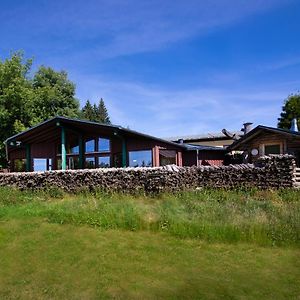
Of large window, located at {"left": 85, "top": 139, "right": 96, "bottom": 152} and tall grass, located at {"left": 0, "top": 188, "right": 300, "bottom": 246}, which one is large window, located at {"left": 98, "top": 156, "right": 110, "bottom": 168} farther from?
tall grass, located at {"left": 0, "top": 188, "right": 300, "bottom": 246}

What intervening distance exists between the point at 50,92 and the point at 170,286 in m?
31.2

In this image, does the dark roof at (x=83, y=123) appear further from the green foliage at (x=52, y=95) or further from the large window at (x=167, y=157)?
the green foliage at (x=52, y=95)

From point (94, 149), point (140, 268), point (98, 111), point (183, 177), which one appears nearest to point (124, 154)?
point (94, 149)

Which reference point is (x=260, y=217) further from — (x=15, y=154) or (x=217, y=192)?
(x=15, y=154)

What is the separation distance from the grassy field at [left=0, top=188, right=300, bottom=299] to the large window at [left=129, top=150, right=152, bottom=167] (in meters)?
8.05

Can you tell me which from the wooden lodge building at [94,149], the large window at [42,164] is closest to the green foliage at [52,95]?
the wooden lodge building at [94,149]

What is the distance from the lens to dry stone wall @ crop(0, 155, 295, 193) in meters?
12.7

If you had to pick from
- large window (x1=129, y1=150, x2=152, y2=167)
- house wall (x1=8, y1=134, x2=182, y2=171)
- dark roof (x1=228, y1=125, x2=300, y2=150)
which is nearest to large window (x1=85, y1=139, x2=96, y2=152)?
house wall (x1=8, y1=134, x2=182, y2=171)

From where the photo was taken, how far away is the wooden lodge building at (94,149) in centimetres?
2047

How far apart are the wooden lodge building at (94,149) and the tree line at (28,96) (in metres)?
6.25

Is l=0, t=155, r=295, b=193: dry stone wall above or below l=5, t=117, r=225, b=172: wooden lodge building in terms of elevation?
below

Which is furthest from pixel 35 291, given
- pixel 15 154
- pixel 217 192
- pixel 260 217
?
pixel 15 154

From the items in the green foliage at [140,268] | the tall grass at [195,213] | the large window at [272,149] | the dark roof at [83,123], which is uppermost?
the dark roof at [83,123]

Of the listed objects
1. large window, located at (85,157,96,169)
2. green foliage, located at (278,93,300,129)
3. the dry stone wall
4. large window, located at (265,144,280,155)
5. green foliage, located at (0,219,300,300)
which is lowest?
Answer: green foliage, located at (0,219,300,300)
